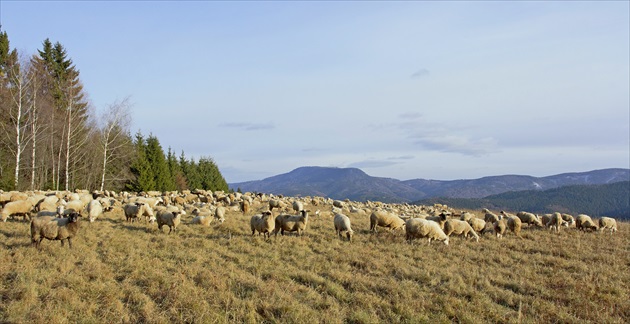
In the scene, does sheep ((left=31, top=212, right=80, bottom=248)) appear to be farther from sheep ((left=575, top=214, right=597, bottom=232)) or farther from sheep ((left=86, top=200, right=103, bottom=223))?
sheep ((left=575, top=214, right=597, bottom=232))

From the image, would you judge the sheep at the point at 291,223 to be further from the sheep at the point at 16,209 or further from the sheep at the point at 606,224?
the sheep at the point at 606,224

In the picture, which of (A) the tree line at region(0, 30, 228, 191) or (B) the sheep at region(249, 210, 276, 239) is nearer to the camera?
(B) the sheep at region(249, 210, 276, 239)

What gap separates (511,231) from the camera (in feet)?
68.0

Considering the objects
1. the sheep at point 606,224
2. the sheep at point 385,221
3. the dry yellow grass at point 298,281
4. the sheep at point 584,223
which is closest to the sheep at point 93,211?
the dry yellow grass at point 298,281

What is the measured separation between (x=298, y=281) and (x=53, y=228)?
358 inches

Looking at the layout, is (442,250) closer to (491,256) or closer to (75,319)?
(491,256)

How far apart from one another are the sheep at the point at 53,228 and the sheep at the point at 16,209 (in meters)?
6.15

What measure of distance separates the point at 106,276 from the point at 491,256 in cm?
1353

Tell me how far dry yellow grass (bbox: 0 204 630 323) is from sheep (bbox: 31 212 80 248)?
465 mm

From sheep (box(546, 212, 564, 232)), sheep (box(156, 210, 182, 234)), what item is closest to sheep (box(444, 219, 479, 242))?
sheep (box(546, 212, 564, 232))

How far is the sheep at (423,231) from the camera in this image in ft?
53.4

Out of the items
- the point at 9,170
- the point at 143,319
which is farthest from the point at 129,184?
the point at 143,319

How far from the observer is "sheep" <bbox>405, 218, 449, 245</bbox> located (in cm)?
1628

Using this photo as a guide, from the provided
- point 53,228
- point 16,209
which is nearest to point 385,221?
point 53,228
